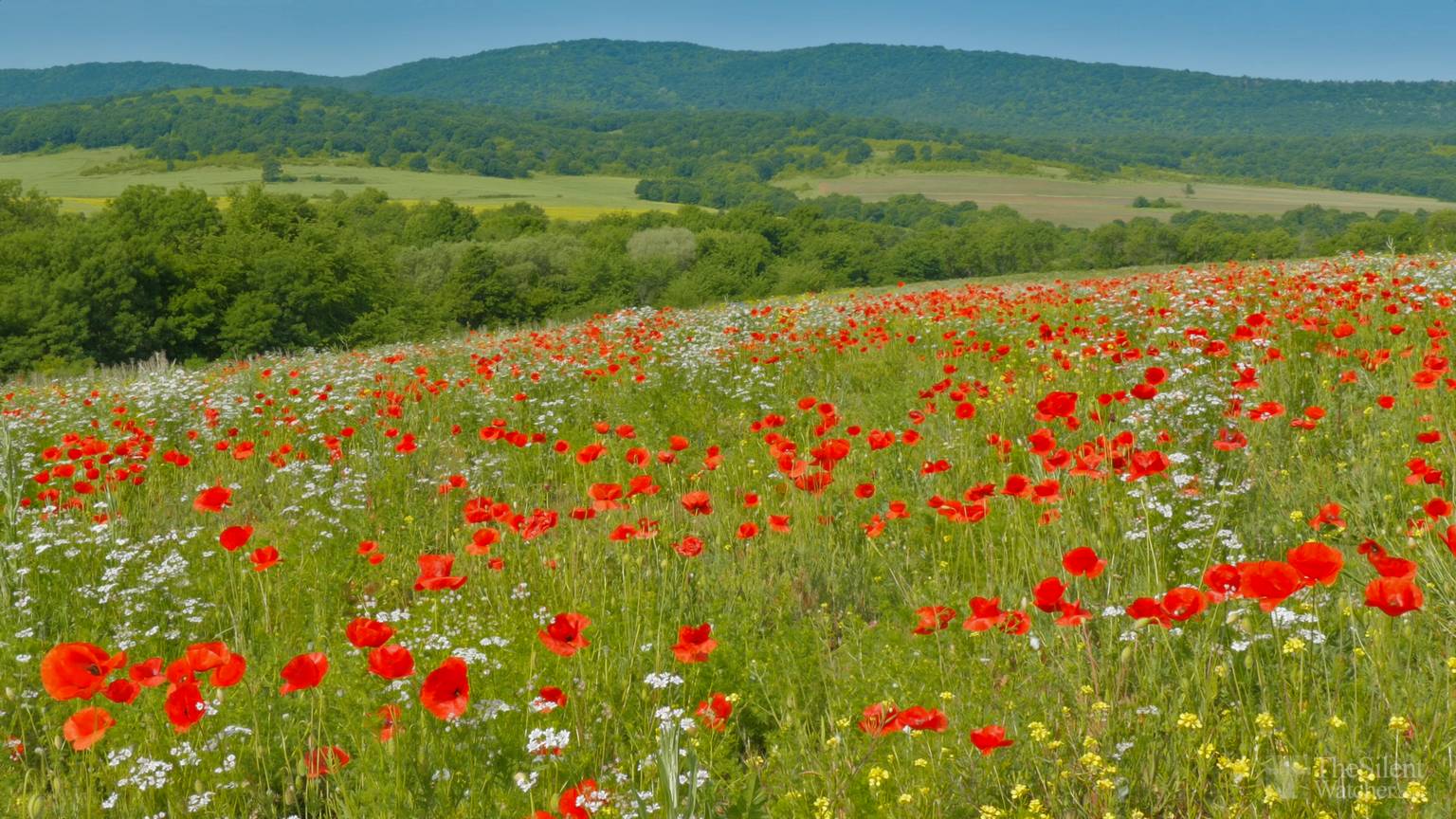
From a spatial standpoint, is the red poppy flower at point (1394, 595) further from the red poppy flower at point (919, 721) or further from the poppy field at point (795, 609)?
the red poppy flower at point (919, 721)

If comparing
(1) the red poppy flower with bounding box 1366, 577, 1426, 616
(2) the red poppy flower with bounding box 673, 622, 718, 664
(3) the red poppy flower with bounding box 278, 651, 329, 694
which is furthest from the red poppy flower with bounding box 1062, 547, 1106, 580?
(3) the red poppy flower with bounding box 278, 651, 329, 694

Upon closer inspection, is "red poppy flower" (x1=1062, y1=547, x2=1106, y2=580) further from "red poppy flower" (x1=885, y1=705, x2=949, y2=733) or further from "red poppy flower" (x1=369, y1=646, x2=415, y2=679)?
"red poppy flower" (x1=369, y1=646, x2=415, y2=679)

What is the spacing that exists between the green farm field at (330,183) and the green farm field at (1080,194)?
39644 mm

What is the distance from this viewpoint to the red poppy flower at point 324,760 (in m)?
2.26

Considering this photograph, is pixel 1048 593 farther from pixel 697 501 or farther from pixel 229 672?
pixel 229 672

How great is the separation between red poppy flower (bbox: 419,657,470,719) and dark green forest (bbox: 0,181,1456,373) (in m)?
18.8

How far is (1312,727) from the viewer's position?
94.0 inches

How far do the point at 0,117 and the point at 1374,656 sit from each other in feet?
801

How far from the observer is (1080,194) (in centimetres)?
14162

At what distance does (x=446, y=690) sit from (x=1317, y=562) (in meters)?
1.90

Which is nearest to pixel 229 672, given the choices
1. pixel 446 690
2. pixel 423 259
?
pixel 446 690

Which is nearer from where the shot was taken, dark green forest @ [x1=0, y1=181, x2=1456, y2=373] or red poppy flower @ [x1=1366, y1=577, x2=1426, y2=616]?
red poppy flower @ [x1=1366, y1=577, x2=1426, y2=616]

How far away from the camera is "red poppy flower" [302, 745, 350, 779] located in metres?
2.26

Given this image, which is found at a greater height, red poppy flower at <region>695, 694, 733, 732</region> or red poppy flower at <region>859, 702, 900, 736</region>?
red poppy flower at <region>859, 702, 900, 736</region>
